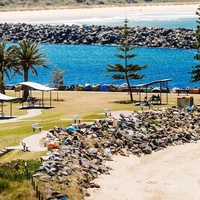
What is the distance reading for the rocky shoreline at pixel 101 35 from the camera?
17538 cm

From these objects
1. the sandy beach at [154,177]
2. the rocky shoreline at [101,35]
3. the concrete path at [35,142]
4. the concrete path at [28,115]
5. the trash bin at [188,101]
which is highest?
the rocky shoreline at [101,35]

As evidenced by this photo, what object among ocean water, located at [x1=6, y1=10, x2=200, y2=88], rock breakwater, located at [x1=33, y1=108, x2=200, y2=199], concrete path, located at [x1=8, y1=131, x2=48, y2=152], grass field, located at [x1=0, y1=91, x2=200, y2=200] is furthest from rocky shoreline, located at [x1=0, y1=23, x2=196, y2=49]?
concrete path, located at [x1=8, y1=131, x2=48, y2=152]

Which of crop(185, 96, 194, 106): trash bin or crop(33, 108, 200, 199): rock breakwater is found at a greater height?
crop(185, 96, 194, 106): trash bin

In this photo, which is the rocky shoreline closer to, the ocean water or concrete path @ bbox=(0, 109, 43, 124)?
the ocean water

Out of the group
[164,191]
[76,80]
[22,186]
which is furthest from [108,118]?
[76,80]

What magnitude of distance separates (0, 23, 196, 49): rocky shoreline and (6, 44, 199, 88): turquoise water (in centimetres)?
472

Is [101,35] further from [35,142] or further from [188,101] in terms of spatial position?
[35,142]

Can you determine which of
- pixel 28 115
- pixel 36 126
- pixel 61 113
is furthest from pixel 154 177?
pixel 28 115

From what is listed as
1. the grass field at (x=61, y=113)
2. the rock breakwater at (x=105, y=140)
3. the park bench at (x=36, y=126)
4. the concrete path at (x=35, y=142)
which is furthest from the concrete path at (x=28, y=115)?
the rock breakwater at (x=105, y=140)

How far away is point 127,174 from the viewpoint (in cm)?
4488

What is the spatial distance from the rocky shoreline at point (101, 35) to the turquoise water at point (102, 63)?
15.5 ft

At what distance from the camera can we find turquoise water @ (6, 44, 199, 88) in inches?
4801

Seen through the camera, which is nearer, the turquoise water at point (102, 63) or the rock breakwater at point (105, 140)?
the rock breakwater at point (105, 140)

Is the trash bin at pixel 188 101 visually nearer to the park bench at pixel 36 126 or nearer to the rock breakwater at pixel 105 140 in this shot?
the rock breakwater at pixel 105 140
